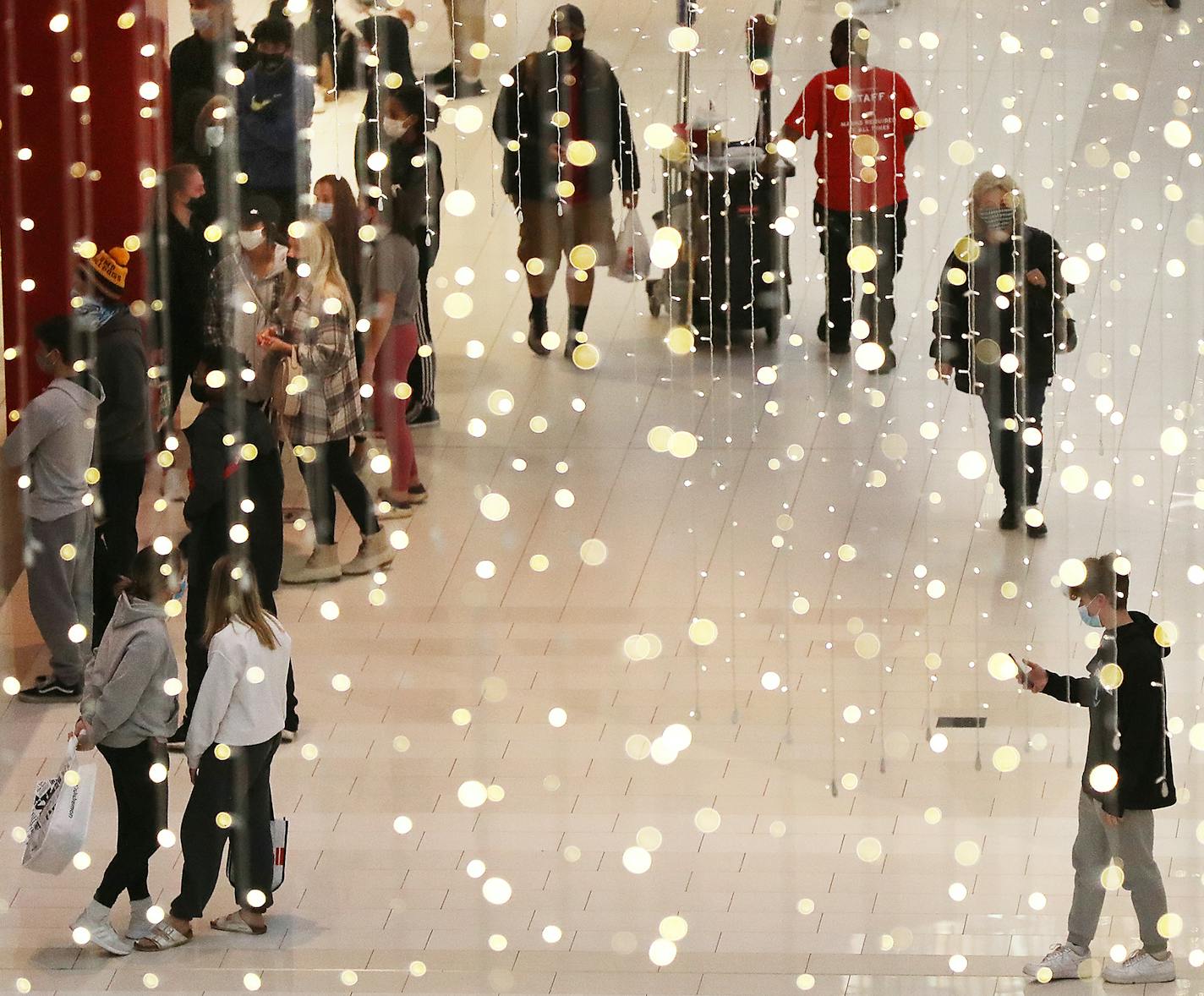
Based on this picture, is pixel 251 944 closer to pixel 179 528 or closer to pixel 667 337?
pixel 179 528

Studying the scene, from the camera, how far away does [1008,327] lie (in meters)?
4.46

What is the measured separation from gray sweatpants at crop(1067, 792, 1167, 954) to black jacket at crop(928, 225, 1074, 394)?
936mm

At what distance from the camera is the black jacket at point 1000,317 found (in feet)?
14.6

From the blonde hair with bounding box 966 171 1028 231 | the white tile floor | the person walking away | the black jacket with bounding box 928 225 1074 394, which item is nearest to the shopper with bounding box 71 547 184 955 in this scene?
the white tile floor

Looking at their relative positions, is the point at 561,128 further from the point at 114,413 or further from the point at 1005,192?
the point at 114,413

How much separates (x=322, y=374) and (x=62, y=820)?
3.47ft

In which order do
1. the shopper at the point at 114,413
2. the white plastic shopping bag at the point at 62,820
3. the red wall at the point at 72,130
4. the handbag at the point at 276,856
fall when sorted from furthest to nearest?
1. the red wall at the point at 72,130
2. the shopper at the point at 114,413
3. the handbag at the point at 276,856
4. the white plastic shopping bag at the point at 62,820

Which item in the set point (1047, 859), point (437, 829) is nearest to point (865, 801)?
point (1047, 859)

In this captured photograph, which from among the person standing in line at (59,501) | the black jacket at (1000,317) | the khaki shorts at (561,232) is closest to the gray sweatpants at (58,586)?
the person standing in line at (59,501)

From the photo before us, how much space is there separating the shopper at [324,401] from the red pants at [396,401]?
0.05 meters

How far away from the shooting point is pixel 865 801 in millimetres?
4309

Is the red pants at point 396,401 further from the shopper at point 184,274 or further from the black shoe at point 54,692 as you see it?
the black shoe at point 54,692

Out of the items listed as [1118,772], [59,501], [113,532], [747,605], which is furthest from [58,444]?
[1118,772]

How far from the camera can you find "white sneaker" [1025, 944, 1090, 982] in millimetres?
4035
